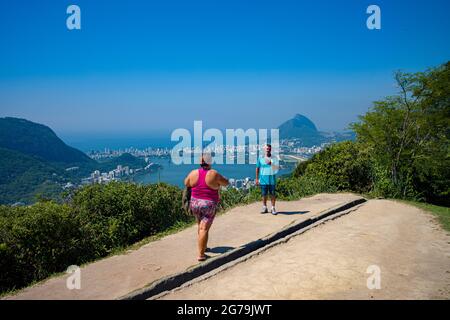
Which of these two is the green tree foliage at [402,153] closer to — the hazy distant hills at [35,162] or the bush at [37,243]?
the bush at [37,243]

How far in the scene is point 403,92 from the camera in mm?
14555

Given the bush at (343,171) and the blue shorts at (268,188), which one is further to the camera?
the bush at (343,171)

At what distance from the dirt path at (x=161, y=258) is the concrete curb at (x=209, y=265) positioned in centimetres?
16

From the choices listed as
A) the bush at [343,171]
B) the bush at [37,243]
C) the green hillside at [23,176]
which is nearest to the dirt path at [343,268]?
the bush at [37,243]

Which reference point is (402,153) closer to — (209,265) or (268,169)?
(268,169)

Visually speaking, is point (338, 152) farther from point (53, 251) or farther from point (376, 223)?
point (53, 251)

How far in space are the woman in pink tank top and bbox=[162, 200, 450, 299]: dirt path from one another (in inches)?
27.6

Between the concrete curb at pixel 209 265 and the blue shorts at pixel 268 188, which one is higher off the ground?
the blue shorts at pixel 268 188

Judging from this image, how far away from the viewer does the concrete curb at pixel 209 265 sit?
4.84 m

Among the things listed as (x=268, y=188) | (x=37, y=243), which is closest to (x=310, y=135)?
(x=268, y=188)

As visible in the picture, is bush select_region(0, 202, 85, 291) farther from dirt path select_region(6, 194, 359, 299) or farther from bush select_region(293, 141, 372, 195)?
bush select_region(293, 141, 372, 195)

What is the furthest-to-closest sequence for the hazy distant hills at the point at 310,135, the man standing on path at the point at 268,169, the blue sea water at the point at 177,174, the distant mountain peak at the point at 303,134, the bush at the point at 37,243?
the distant mountain peak at the point at 303,134, the hazy distant hills at the point at 310,135, the blue sea water at the point at 177,174, the man standing on path at the point at 268,169, the bush at the point at 37,243

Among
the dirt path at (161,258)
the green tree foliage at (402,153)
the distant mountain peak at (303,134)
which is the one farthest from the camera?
the distant mountain peak at (303,134)

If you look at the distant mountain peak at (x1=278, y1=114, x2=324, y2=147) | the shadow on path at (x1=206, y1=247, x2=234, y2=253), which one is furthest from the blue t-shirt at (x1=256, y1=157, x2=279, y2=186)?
the distant mountain peak at (x1=278, y1=114, x2=324, y2=147)
